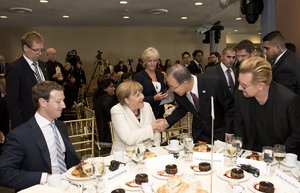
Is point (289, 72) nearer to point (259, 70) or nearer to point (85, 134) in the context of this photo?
point (259, 70)

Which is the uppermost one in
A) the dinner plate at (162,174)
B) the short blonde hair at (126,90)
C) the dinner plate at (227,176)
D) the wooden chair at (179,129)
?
the short blonde hair at (126,90)

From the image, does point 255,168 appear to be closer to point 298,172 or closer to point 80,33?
point 298,172

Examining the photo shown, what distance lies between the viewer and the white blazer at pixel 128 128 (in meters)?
2.60

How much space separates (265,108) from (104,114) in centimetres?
206

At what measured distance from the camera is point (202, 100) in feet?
9.18

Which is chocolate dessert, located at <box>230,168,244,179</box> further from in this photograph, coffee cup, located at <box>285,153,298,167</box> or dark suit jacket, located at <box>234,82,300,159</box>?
dark suit jacket, located at <box>234,82,300,159</box>

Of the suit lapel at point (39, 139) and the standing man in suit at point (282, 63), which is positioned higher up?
the standing man in suit at point (282, 63)

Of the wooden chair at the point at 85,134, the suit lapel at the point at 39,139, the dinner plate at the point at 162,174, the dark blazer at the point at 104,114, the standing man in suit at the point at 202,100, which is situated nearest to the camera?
the dinner plate at the point at 162,174

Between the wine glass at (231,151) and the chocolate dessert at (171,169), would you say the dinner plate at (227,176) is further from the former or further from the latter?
the chocolate dessert at (171,169)

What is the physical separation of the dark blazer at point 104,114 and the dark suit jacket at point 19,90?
794mm

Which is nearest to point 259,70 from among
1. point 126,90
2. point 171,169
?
point 171,169

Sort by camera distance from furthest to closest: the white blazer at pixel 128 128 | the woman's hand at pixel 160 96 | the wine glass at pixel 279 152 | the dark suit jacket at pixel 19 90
Result: the woman's hand at pixel 160 96 < the dark suit jacket at pixel 19 90 < the white blazer at pixel 128 128 < the wine glass at pixel 279 152

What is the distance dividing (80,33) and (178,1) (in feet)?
22.9

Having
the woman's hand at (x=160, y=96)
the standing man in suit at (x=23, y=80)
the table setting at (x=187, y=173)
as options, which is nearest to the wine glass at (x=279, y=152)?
the table setting at (x=187, y=173)
